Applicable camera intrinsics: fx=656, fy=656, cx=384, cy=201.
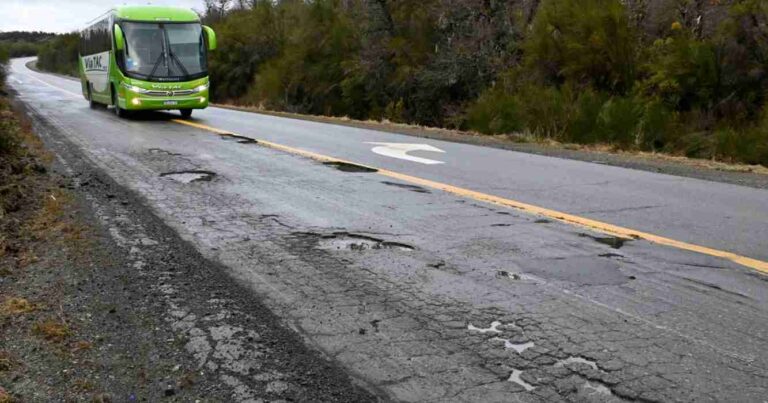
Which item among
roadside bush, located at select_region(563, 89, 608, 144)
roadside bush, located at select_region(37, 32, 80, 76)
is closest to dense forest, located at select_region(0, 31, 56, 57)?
roadside bush, located at select_region(37, 32, 80, 76)

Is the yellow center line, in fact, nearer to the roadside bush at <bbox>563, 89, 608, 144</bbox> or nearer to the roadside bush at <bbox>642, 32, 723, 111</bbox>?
the roadside bush at <bbox>563, 89, 608, 144</bbox>

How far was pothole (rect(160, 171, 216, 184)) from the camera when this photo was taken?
8258mm

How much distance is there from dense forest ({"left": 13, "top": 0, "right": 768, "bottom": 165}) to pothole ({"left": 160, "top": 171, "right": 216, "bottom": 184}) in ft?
26.6

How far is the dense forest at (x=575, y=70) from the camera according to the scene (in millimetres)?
14211

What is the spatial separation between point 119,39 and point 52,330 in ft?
51.8

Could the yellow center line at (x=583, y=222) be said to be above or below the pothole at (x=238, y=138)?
above

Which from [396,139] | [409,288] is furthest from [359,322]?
[396,139]

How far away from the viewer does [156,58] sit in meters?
17.7

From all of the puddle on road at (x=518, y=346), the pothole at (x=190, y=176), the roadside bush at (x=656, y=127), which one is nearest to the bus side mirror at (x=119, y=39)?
the pothole at (x=190, y=176)

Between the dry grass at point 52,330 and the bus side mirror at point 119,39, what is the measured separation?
1545cm

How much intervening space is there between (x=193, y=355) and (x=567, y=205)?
4580mm

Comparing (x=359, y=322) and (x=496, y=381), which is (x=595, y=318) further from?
(x=359, y=322)

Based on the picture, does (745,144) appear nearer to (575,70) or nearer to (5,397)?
(575,70)

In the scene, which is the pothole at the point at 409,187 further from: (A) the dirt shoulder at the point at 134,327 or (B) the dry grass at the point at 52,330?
(B) the dry grass at the point at 52,330
